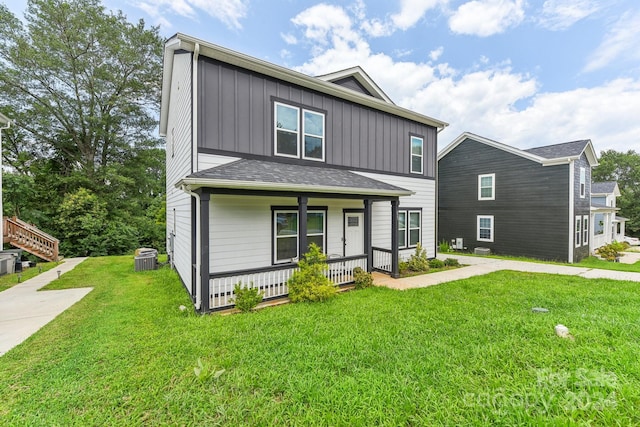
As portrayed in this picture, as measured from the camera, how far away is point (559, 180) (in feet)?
42.8

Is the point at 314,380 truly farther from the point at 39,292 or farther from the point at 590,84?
the point at 590,84

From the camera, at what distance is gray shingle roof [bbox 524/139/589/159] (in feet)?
43.2

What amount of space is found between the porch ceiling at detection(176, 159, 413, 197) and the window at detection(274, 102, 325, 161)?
1.36 feet

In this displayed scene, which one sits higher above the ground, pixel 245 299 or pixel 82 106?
pixel 82 106

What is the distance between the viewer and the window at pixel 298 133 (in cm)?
721

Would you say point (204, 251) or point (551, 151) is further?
point (551, 151)

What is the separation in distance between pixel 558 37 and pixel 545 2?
3.97 meters

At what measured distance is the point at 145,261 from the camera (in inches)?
384

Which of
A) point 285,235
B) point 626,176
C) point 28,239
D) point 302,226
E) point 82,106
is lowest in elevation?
point 28,239

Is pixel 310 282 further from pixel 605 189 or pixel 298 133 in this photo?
pixel 605 189

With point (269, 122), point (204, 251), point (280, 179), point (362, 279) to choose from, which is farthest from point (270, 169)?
point (362, 279)

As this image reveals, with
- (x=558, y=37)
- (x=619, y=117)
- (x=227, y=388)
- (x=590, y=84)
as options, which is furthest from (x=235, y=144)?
(x=619, y=117)

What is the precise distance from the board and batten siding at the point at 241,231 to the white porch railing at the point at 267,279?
1.46 ft

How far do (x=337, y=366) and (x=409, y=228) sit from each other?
26.8ft
